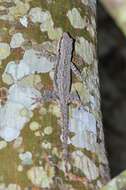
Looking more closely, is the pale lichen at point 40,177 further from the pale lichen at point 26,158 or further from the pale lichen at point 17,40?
the pale lichen at point 17,40

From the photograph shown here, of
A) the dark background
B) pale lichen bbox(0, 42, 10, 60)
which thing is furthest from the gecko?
the dark background

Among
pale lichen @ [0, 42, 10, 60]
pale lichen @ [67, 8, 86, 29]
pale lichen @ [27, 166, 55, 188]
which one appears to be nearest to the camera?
pale lichen @ [27, 166, 55, 188]

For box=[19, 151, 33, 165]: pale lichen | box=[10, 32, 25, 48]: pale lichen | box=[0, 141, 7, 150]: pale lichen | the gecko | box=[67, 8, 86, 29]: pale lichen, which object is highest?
box=[67, 8, 86, 29]: pale lichen

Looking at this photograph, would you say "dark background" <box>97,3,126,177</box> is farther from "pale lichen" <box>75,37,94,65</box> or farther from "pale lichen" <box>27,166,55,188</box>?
"pale lichen" <box>27,166,55,188</box>

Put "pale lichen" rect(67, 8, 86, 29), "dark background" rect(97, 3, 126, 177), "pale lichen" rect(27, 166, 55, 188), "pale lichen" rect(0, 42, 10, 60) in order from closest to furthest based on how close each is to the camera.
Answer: "pale lichen" rect(27, 166, 55, 188)
"pale lichen" rect(0, 42, 10, 60)
"pale lichen" rect(67, 8, 86, 29)
"dark background" rect(97, 3, 126, 177)

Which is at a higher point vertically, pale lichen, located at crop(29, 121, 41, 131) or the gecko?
the gecko

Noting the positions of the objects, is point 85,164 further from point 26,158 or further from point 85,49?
point 85,49

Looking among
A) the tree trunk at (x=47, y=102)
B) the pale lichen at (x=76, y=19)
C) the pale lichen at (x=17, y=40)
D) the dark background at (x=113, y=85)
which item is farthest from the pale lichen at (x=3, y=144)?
the dark background at (x=113, y=85)
